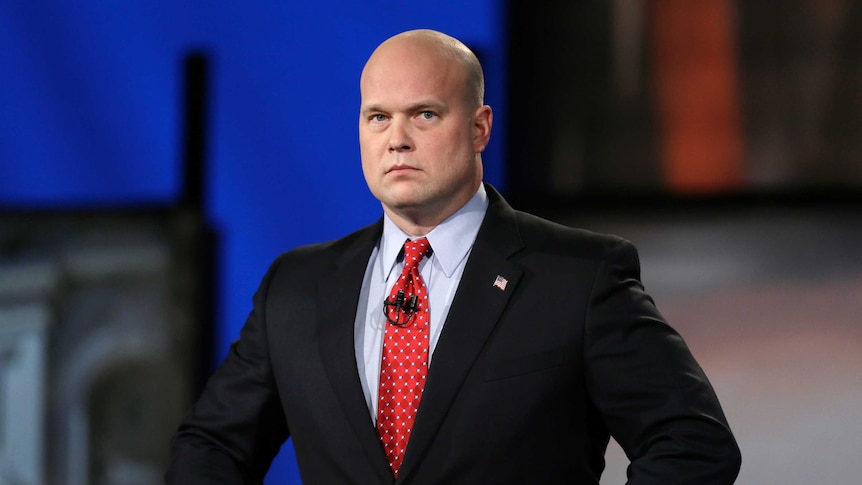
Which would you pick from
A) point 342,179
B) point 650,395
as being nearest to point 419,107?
point 650,395

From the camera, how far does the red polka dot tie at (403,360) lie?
6.16 feet

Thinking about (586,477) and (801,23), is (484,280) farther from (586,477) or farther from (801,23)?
(801,23)

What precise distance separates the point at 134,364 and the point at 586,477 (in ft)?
5.93

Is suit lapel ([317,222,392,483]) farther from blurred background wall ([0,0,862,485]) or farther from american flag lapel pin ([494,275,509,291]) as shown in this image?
blurred background wall ([0,0,862,485])

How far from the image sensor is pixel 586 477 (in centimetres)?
187

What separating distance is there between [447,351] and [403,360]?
0.30 feet

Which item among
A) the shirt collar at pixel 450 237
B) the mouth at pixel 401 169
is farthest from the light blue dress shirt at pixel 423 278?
the mouth at pixel 401 169

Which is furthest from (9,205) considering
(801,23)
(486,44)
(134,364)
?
(801,23)

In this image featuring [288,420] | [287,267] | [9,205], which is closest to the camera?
[288,420]

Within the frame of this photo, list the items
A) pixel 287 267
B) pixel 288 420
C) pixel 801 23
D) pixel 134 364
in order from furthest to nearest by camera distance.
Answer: pixel 134 364
pixel 801 23
pixel 287 267
pixel 288 420

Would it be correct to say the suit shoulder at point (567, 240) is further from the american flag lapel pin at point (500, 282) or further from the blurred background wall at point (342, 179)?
the blurred background wall at point (342, 179)

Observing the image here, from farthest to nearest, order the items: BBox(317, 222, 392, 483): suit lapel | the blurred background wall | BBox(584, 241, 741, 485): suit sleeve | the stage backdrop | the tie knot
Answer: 1. the stage backdrop
2. the blurred background wall
3. the tie knot
4. BBox(317, 222, 392, 483): suit lapel
5. BBox(584, 241, 741, 485): suit sleeve

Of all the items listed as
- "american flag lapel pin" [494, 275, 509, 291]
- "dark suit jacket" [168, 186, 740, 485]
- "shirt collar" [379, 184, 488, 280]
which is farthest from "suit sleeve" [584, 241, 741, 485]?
"shirt collar" [379, 184, 488, 280]

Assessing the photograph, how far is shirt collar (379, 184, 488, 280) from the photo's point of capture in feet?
6.48
